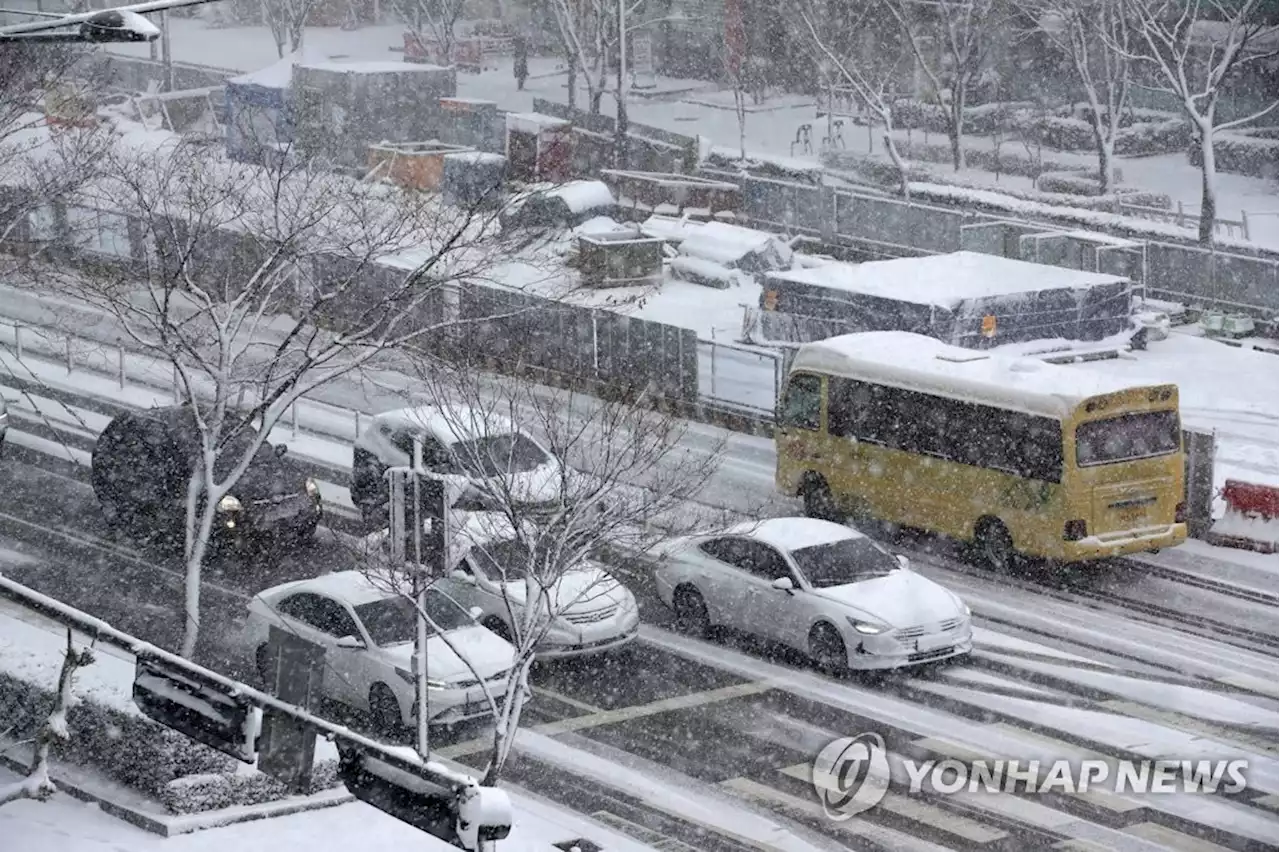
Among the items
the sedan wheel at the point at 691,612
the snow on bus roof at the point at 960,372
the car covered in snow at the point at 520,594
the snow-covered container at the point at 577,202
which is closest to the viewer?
the car covered in snow at the point at 520,594

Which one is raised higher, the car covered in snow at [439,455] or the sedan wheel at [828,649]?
the car covered in snow at [439,455]

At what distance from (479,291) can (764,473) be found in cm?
793

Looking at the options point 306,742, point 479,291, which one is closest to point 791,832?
point 306,742

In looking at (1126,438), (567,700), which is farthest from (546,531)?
(1126,438)

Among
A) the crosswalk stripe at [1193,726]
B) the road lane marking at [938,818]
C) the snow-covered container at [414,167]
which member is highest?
the snow-covered container at [414,167]

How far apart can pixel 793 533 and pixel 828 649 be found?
1.42m

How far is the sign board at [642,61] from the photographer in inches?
2574

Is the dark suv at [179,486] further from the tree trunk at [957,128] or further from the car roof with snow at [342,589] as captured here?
the tree trunk at [957,128]

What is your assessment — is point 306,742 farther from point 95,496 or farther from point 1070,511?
point 95,496

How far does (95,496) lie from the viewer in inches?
971

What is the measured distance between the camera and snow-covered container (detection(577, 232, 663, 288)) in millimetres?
36125
